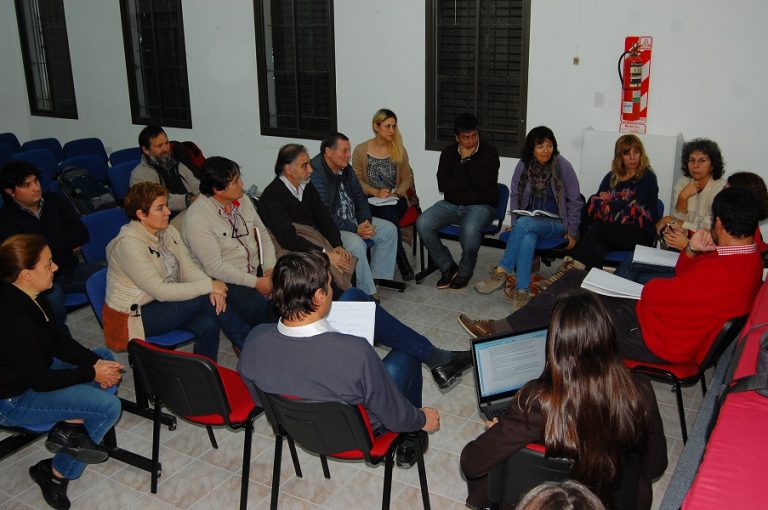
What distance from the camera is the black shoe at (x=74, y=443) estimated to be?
9.57 feet

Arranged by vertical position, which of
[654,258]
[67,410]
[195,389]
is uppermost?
[654,258]

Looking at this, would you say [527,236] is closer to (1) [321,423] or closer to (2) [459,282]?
(2) [459,282]

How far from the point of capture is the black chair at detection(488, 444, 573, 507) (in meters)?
2.08

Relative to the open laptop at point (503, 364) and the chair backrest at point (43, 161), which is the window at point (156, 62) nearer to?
the chair backrest at point (43, 161)

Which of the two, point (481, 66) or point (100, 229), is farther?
point (481, 66)

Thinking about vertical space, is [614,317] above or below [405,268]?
above

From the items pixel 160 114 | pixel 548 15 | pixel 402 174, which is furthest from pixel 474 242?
pixel 160 114

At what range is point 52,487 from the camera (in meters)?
3.07

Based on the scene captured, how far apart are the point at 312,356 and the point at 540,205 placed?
10.4 feet

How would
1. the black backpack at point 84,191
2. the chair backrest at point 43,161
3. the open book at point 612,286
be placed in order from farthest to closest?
1. the chair backrest at point 43,161
2. the black backpack at point 84,191
3. the open book at point 612,286

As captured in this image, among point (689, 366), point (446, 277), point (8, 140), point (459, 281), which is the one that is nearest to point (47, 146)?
point (8, 140)

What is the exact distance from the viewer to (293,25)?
284 inches

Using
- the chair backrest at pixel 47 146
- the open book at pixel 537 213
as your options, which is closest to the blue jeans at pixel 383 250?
the open book at pixel 537 213

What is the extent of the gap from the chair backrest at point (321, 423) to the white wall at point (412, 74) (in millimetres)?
4185
